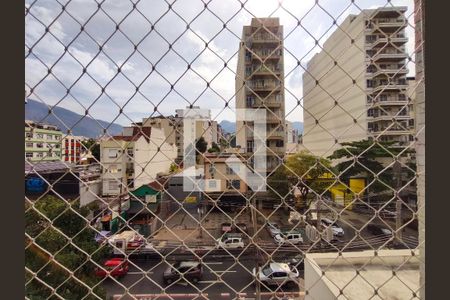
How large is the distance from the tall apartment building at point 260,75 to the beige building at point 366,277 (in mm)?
374

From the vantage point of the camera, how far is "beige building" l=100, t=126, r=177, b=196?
2.35ft

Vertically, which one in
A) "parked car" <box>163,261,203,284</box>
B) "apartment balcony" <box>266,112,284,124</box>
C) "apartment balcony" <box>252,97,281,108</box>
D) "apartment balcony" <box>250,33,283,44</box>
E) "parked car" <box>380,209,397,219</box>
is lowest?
"parked car" <box>163,261,203,284</box>

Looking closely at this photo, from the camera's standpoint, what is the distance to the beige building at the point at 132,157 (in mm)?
715

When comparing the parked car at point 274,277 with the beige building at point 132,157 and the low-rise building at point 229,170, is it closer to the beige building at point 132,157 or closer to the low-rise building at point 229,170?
the low-rise building at point 229,170

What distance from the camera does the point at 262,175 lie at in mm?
912

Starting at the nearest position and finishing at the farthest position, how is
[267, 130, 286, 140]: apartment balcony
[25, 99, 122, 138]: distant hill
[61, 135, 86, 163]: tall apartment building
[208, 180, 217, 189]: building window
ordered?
1. [25, 99, 122, 138]: distant hill
2. [61, 135, 86, 163]: tall apartment building
3. [267, 130, 286, 140]: apartment balcony
4. [208, 180, 217, 189]: building window

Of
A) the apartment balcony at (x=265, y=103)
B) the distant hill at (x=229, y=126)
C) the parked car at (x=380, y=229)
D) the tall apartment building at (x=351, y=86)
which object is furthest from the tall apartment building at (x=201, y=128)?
the parked car at (x=380, y=229)

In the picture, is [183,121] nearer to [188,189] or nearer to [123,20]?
[123,20]

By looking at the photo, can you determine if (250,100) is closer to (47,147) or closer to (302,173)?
(302,173)

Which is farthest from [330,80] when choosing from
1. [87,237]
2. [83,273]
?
[87,237]

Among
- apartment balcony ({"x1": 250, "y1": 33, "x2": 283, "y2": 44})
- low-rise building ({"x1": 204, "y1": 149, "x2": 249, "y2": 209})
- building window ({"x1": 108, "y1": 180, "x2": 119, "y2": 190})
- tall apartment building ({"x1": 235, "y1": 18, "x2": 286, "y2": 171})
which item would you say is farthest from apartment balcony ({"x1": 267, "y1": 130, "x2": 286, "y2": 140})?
building window ({"x1": 108, "y1": 180, "x2": 119, "y2": 190})

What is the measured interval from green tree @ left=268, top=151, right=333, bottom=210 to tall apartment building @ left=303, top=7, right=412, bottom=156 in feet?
0.13

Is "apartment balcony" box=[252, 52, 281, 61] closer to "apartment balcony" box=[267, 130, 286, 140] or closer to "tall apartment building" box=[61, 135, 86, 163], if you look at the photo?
"apartment balcony" box=[267, 130, 286, 140]

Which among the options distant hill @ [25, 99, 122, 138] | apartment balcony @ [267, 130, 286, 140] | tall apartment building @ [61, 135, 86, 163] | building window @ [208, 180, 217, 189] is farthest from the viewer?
building window @ [208, 180, 217, 189]
